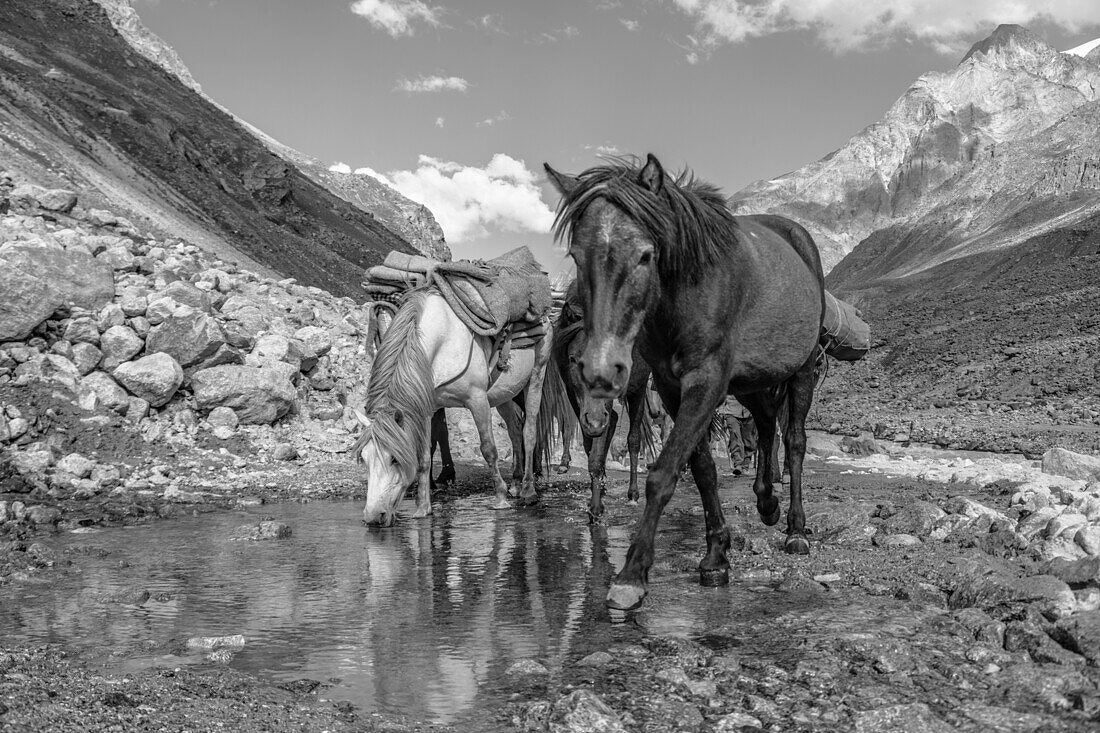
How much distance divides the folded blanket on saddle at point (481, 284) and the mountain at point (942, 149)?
88.2 meters

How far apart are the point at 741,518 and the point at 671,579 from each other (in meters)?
2.50

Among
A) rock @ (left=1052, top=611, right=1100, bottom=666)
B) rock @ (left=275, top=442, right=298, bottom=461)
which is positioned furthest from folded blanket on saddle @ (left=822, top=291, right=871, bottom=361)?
rock @ (left=275, top=442, right=298, bottom=461)

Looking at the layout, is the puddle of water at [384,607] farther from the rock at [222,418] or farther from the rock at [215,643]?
the rock at [222,418]

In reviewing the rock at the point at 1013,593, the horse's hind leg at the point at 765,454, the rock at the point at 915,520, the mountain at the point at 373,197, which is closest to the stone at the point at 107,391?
the horse's hind leg at the point at 765,454

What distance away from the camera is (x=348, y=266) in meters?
46.6

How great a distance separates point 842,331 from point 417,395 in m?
3.70

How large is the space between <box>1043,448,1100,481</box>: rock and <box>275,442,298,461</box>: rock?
29.5 ft

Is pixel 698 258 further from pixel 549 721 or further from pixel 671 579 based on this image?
pixel 549 721

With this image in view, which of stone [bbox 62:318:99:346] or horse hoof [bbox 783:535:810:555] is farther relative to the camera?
stone [bbox 62:318:99:346]

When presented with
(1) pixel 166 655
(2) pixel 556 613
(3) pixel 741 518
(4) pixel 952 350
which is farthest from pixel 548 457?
(4) pixel 952 350

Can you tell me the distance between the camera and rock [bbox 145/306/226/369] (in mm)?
10742

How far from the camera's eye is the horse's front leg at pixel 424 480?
25.3 ft

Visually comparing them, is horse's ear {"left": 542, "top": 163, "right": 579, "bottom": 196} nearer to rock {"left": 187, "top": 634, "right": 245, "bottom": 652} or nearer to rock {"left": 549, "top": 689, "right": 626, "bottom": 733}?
rock {"left": 549, "top": 689, "right": 626, "bottom": 733}

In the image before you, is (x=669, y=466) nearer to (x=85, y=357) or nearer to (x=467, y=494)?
(x=467, y=494)
